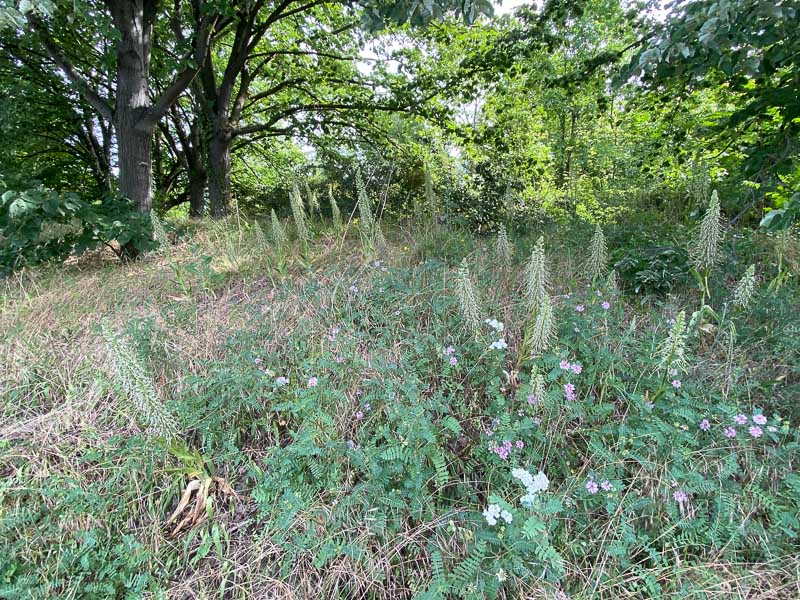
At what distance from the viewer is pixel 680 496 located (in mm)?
1469

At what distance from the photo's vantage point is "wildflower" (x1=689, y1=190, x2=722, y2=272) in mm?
2205

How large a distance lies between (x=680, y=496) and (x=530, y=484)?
0.62 metres

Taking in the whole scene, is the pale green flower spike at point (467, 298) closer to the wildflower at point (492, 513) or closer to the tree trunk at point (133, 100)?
the wildflower at point (492, 513)

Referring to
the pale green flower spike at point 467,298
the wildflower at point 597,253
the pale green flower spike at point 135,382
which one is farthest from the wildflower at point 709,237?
the pale green flower spike at point 135,382

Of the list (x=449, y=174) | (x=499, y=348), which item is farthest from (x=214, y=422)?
(x=449, y=174)

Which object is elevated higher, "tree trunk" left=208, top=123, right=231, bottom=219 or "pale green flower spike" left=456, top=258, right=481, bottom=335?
"tree trunk" left=208, top=123, right=231, bottom=219

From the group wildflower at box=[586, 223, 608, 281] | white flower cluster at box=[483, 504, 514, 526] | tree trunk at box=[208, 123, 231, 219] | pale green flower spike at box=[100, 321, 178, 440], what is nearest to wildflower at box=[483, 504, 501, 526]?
A: white flower cluster at box=[483, 504, 514, 526]

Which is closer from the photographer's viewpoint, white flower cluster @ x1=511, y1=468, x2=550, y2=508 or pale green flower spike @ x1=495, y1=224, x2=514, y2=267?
white flower cluster @ x1=511, y1=468, x2=550, y2=508

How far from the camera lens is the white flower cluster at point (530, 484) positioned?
138 cm

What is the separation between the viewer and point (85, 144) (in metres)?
9.68

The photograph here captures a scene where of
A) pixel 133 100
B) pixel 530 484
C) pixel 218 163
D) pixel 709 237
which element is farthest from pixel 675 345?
pixel 218 163

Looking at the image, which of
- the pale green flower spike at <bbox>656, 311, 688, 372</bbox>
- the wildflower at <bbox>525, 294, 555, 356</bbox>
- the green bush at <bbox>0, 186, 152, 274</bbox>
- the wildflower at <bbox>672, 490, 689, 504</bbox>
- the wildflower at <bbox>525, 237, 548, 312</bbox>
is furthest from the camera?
the green bush at <bbox>0, 186, 152, 274</bbox>

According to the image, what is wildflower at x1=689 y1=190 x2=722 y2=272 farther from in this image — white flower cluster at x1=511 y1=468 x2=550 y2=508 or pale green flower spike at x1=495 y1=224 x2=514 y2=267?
white flower cluster at x1=511 y1=468 x2=550 y2=508

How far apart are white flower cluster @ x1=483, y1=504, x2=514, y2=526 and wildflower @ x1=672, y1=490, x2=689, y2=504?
0.69 metres
